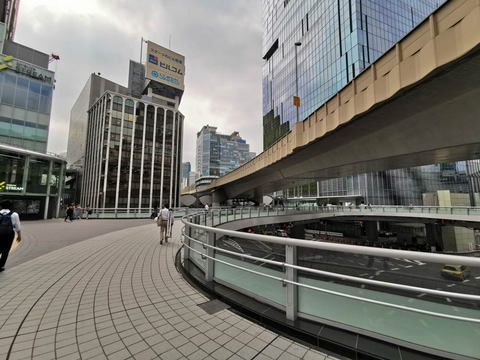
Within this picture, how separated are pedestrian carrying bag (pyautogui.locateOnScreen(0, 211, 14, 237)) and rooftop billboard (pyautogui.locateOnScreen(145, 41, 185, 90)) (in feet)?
236

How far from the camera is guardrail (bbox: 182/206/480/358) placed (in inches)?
74.4

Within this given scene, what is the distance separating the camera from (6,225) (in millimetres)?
4934

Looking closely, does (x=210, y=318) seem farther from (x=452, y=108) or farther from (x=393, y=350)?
(x=452, y=108)

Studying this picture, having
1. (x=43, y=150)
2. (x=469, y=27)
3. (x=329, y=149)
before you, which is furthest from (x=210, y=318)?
(x=43, y=150)

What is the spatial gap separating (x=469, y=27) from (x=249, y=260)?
27.6 ft

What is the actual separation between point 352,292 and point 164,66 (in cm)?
8117

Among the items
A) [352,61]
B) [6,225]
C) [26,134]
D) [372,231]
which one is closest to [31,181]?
[26,134]

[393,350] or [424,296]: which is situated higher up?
[424,296]

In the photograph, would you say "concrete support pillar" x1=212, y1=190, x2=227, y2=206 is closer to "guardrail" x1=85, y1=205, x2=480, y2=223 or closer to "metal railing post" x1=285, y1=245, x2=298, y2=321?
"guardrail" x1=85, y1=205, x2=480, y2=223

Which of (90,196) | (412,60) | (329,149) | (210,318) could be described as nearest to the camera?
(210,318)

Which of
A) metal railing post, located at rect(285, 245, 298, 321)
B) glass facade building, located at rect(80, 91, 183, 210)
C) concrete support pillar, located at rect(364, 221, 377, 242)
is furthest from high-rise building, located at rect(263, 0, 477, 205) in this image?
glass facade building, located at rect(80, 91, 183, 210)

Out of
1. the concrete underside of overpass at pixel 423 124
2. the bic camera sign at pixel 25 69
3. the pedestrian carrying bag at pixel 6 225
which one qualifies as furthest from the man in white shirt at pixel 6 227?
the bic camera sign at pixel 25 69

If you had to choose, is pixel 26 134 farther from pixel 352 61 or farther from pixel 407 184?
pixel 407 184

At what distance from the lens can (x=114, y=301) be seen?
12.0ft
